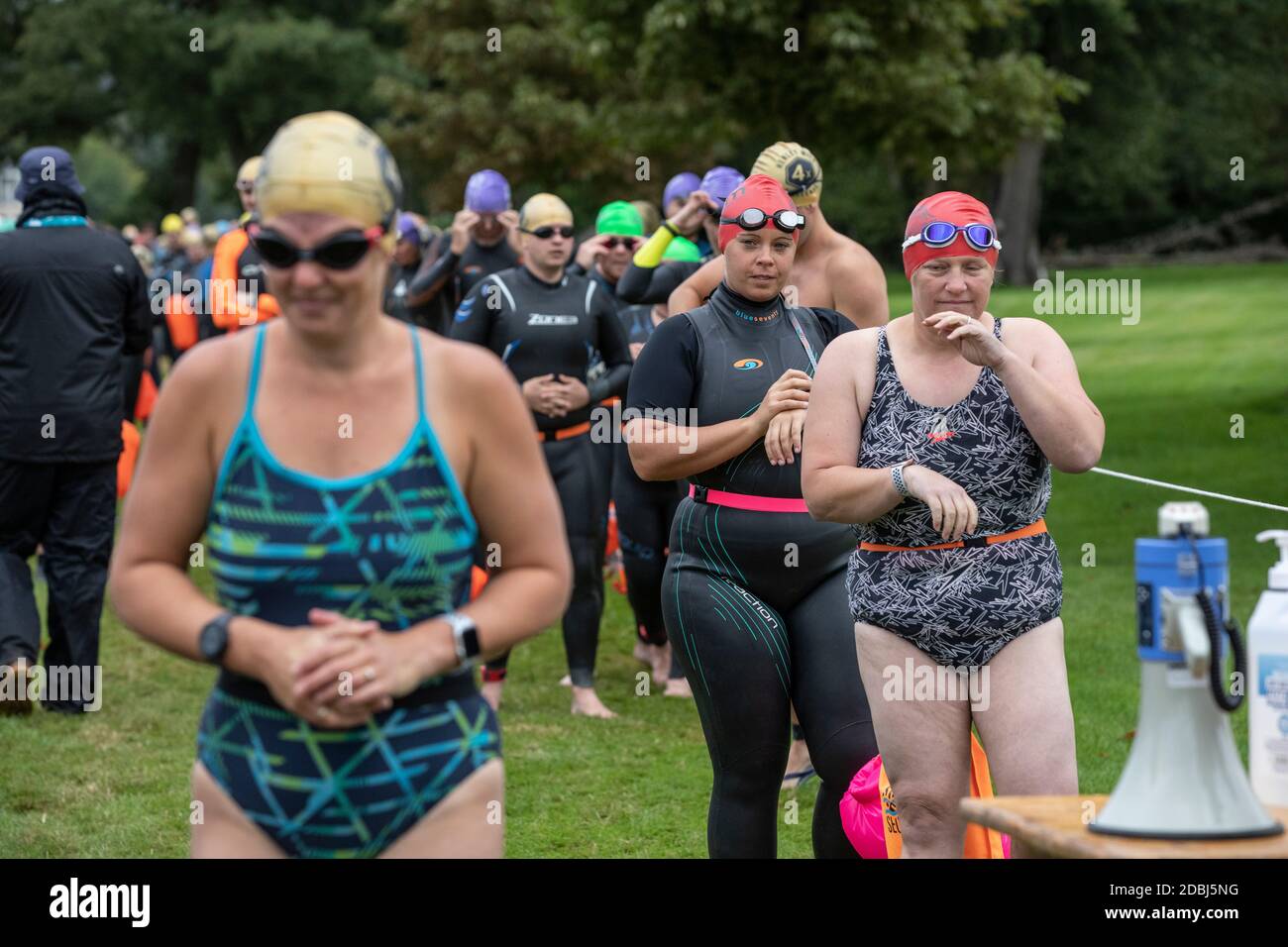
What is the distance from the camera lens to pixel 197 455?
3.09 metres

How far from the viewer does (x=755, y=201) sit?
5.53 metres

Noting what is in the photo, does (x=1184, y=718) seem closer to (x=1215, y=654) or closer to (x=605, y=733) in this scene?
(x=1215, y=654)

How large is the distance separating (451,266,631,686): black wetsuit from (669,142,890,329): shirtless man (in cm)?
284

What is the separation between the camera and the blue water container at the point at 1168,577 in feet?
10.2

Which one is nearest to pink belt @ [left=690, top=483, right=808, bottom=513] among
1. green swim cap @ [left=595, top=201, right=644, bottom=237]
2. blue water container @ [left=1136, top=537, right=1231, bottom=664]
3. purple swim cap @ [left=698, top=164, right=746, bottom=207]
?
blue water container @ [left=1136, top=537, right=1231, bottom=664]

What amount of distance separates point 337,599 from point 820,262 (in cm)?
383

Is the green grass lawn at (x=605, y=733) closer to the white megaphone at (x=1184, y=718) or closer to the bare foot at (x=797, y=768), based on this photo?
the bare foot at (x=797, y=768)

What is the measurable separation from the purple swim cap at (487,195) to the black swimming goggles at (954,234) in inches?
267

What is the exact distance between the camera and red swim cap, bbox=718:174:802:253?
5.53m

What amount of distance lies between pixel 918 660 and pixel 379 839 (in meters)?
1.76

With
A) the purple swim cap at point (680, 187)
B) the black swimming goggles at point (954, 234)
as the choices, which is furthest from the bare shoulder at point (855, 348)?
the purple swim cap at point (680, 187)

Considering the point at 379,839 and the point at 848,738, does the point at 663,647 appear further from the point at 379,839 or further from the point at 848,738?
the point at 379,839

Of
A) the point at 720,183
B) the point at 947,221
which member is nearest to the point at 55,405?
the point at 720,183
